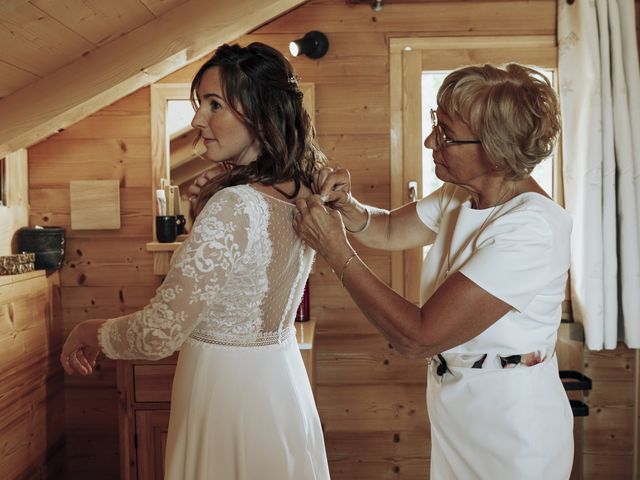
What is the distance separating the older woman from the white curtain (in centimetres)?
123

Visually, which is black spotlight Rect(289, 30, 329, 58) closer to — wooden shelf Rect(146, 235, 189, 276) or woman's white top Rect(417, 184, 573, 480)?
wooden shelf Rect(146, 235, 189, 276)

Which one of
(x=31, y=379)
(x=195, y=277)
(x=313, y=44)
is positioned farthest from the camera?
(x=313, y=44)

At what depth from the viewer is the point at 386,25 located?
277 cm

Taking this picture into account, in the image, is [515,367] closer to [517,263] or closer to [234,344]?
[517,263]

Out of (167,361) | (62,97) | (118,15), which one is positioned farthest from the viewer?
(167,361)

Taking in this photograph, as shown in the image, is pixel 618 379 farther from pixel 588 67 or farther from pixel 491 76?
pixel 491 76

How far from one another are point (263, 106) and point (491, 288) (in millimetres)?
571

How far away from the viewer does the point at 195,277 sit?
123cm

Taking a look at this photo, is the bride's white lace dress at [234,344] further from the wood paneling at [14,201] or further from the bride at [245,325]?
the wood paneling at [14,201]

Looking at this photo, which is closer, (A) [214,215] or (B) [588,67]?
(A) [214,215]

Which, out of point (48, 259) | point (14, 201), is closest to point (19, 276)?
point (48, 259)

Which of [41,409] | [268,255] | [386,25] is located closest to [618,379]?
[386,25]

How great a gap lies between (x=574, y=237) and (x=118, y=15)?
186 cm

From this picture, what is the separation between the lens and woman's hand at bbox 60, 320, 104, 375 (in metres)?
1.36
